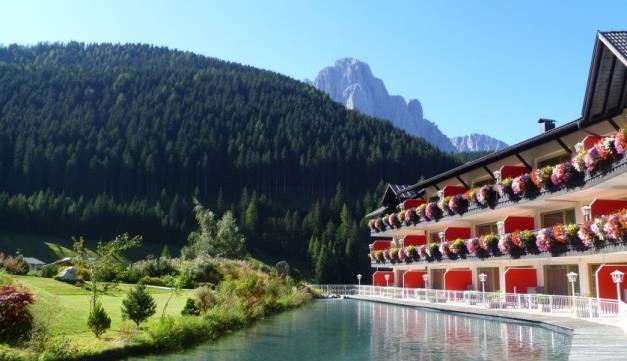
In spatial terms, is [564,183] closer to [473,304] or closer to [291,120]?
[473,304]

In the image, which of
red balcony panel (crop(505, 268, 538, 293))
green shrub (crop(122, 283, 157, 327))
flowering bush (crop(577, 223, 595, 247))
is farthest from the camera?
red balcony panel (crop(505, 268, 538, 293))

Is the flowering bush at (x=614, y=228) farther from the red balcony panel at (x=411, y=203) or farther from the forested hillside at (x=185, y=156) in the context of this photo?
the forested hillside at (x=185, y=156)

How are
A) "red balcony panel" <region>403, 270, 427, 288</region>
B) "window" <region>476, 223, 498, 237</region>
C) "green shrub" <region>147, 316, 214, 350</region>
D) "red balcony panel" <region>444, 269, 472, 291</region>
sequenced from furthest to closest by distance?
"red balcony panel" <region>403, 270, 427, 288</region> → "red balcony panel" <region>444, 269, 472, 291</region> → "window" <region>476, 223, 498, 237</region> → "green shrub" <region>147, 316, 214, 350</region>

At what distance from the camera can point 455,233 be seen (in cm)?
4216

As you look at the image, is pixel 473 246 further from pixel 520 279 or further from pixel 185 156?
pixel 185 156

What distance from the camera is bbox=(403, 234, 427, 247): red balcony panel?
2052 inches

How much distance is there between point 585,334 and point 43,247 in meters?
97.1

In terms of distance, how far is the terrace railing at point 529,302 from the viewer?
22.6 metres

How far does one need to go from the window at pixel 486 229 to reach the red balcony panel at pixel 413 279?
427 inches

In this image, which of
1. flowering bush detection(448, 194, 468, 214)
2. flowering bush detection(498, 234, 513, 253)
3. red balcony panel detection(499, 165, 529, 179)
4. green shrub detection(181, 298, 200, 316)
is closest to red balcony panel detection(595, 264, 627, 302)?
flowering bush detection(498, 234, 513, 253)

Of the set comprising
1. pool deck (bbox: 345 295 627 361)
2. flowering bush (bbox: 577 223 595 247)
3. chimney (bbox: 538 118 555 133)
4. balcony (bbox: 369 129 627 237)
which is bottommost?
pool deck (bbox: 345 295 627 361)

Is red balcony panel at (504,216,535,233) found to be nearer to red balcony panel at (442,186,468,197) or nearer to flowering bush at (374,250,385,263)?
red balcony panel at (442,186,468,197)

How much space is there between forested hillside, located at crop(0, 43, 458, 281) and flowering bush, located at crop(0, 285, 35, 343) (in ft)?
274

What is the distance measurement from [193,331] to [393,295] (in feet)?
100
